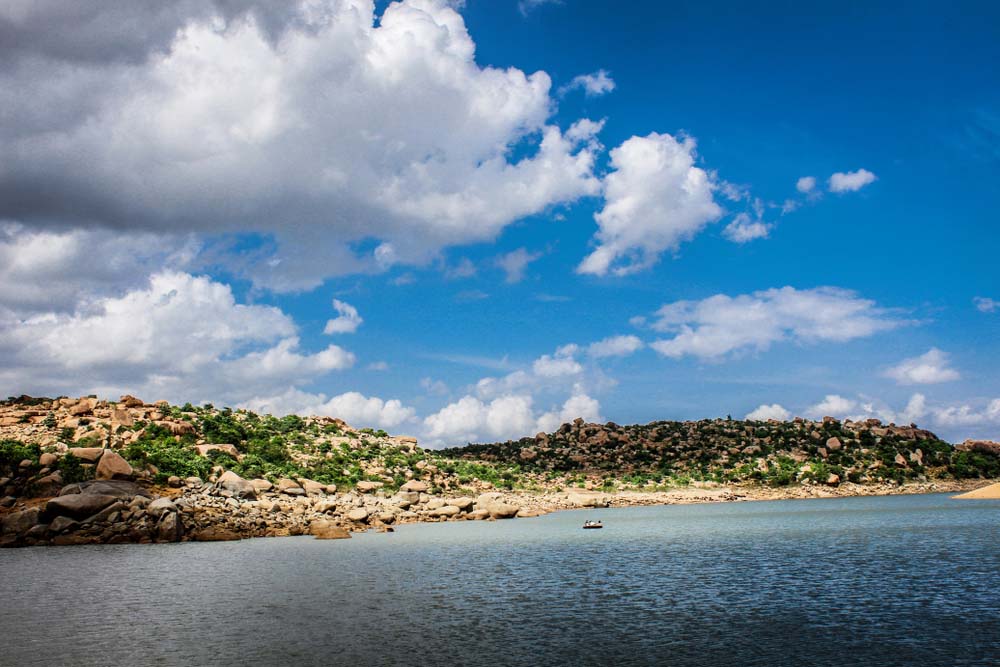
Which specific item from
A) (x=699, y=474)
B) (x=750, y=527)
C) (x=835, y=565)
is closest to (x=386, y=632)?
(x=835, y=565)

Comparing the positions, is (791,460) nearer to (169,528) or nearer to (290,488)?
(290,488)

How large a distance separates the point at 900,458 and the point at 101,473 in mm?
172717

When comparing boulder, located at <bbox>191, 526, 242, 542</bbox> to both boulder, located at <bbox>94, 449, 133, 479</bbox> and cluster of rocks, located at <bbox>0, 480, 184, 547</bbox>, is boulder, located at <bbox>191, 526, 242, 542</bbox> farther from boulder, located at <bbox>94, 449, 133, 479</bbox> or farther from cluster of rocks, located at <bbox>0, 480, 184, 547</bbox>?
boulder, located at <bbox>94, 449, 133, 479</bbox>

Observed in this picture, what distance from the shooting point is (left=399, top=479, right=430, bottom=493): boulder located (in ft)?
369

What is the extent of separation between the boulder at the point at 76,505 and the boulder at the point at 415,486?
50497 millimetres

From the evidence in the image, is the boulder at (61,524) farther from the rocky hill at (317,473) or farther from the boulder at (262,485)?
the boulder at (262,485)

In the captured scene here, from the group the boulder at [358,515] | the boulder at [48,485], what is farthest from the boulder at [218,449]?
the boulder at [358,515]

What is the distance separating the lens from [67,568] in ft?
157

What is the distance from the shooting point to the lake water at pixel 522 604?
78.0 feet

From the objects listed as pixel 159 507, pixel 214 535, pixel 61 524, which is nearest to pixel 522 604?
pixel 214 535

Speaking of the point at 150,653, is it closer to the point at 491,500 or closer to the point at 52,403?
the point at 491,500

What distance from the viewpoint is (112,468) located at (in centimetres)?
7500

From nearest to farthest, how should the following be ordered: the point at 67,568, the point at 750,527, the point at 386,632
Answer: the point at 386,632 → the point at 67,568 → the point at 750,527

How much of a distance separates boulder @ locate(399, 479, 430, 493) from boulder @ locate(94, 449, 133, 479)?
4443 cm
